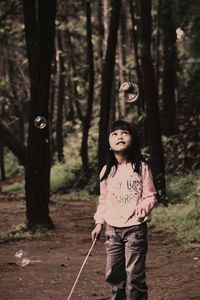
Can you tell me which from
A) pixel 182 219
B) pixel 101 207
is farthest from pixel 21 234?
pixel 101 207

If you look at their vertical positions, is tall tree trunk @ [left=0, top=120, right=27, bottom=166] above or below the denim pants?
above

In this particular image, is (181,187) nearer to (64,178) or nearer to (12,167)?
(64,178)

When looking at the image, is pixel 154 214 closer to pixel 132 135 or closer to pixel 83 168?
pixel 132 135

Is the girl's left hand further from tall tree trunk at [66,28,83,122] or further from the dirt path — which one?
tall tree trunk at [66,28,83,122]

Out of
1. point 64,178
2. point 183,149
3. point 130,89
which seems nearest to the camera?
point 130,89

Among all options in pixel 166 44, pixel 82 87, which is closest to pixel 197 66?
pixel 166 44

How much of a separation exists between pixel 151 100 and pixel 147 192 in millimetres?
12052

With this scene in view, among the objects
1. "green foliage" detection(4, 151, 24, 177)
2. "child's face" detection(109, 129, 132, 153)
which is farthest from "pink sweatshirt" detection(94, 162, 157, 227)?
"green foliage" detection(4, 151, 24, 177)

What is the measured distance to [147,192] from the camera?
612 cm

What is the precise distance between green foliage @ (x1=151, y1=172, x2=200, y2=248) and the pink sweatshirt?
4.97m

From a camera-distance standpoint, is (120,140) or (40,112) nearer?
(120,140)

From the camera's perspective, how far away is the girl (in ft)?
20.0

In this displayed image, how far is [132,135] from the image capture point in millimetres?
6352

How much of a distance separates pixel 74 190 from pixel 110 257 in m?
21.0
